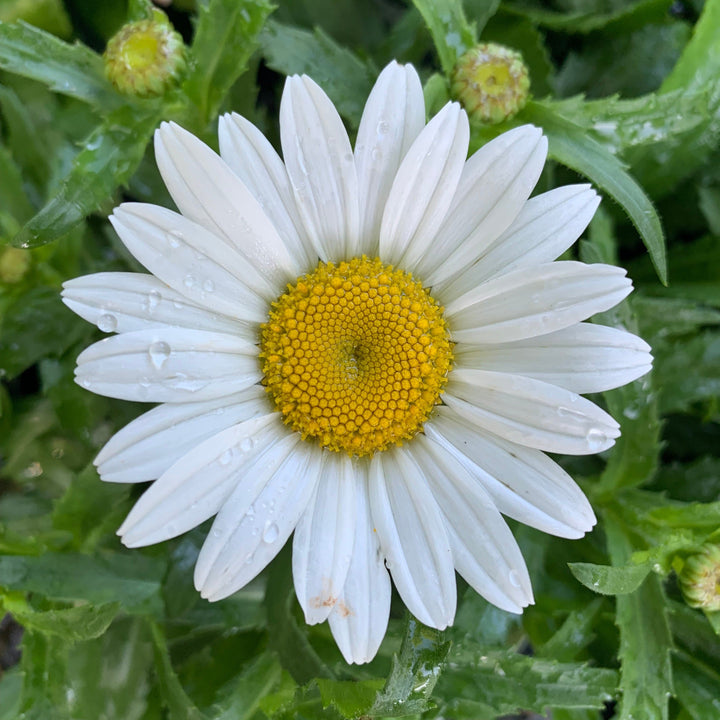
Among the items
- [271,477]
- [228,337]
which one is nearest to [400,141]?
[228,337]

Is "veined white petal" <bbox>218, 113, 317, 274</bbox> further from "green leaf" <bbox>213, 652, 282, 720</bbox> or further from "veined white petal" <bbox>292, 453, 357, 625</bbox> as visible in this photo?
"green leaf" <bbox>213, 652, 282, 720</bbox>

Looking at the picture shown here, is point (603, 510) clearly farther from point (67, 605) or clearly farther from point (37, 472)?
point (37, 472)

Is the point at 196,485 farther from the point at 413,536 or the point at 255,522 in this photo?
the point at 413,536

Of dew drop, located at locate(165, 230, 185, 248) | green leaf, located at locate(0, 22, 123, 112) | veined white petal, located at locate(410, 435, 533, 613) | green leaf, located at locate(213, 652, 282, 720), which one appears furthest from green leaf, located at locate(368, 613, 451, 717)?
green leaf, located at locate(0, 22, 123, 112)

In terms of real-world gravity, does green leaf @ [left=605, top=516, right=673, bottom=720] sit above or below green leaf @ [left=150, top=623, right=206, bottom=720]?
above

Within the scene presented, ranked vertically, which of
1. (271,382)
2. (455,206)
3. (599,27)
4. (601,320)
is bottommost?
(271,382)

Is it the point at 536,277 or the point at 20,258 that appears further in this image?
the point at 20,258
